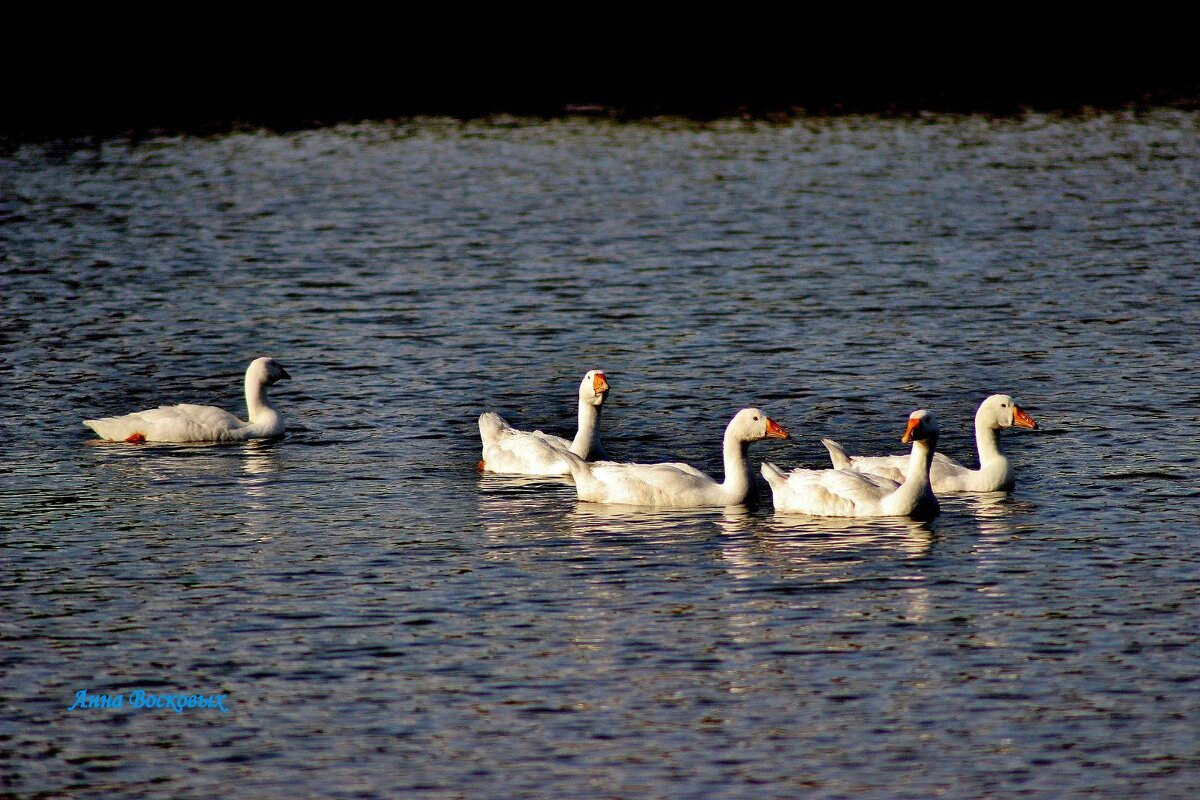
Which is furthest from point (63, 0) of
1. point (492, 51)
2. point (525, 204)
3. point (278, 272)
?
point (278, 272)

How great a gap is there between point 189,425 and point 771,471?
8.33 m

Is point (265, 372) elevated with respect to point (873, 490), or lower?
elevated

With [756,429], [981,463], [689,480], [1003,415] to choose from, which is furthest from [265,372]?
[1003,415]

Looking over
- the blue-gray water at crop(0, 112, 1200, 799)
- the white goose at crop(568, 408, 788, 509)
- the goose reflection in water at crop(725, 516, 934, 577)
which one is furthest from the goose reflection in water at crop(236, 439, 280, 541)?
the goose reflection in water at crop(725, 516, 934, 577)

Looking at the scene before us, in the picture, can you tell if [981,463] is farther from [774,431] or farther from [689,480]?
[689,480]

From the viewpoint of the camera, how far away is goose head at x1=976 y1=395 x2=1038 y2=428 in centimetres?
2164

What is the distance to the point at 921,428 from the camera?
65.9ft

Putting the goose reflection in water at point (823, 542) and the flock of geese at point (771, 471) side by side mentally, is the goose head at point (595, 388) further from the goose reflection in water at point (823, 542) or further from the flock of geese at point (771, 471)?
the goose reflection in water at point (823, 542)

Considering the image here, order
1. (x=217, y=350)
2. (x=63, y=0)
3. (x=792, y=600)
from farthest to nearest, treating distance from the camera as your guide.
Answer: (x=63, y=0) < (x=217, y=350) < (x=792, y=600)

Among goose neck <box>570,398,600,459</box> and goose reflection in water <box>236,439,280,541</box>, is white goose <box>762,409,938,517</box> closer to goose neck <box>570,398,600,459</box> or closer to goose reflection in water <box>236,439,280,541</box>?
goose neck <box>570,398,600,459</box>

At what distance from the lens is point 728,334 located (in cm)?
3117

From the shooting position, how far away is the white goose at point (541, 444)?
22.6 m

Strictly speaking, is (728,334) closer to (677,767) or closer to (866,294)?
(866,294)

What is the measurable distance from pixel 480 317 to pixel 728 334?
15.9ft
